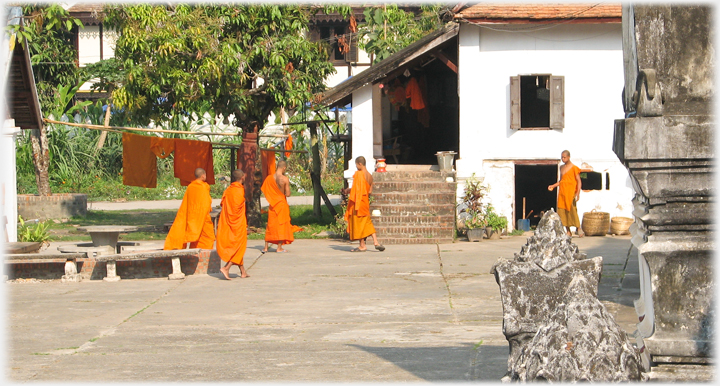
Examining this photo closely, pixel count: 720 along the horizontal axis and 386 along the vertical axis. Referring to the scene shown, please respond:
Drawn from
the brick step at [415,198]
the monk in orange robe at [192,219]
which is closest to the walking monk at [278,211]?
the monk in orange robe at [192,219]

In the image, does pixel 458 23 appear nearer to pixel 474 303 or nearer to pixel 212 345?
pixel 474 303

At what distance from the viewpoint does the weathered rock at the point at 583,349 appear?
13.0 feet

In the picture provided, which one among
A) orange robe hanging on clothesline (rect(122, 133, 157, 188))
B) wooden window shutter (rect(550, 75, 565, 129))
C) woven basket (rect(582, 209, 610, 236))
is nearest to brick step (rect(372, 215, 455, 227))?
woven basket (rect(582, 209, 610, 236))

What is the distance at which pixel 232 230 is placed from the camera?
11086 millimetres

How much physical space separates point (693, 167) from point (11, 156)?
11873 mm

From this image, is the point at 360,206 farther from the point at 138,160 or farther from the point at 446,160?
the point at 138,160

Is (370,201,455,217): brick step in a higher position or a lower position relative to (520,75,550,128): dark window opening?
lower

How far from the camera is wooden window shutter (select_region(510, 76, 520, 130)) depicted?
645 inches

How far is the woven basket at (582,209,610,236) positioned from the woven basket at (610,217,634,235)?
15cm

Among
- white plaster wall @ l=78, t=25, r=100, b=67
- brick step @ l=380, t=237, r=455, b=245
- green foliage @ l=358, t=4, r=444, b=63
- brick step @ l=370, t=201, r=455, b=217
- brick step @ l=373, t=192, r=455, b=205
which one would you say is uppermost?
white plaster wall @ l=78, t=25, r=100, b=67

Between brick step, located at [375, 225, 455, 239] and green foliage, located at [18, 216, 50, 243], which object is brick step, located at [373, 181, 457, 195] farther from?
green foliage, located at [18, 216, 50, 243]

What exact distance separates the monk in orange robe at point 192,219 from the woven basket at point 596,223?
26.8 ft

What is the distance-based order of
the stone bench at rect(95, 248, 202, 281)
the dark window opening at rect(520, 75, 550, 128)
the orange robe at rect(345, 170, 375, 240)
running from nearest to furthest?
the stone bench at rect(95, 248, 202, 281) → the orange robe at rect(345, 170, 375, 240) → the dark window opening at rect(520, 75, 550, 128)

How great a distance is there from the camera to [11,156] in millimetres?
13117
